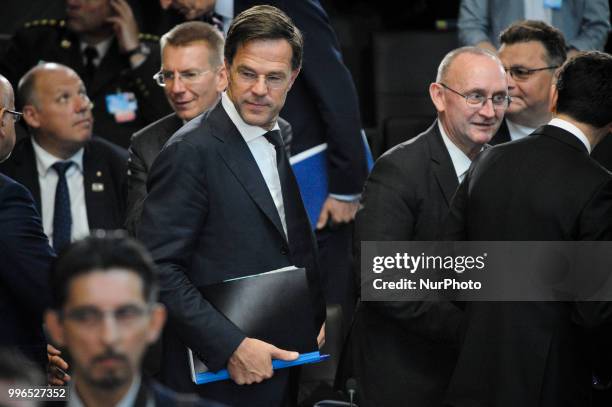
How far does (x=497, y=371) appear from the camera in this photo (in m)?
3.21

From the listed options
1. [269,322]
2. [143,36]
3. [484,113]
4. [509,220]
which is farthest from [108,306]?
[143,36]

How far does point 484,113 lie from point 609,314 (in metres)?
0.85

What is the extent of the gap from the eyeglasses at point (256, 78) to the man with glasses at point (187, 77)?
930 mm

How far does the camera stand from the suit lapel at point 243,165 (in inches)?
118

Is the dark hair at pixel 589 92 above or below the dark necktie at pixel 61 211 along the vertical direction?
above

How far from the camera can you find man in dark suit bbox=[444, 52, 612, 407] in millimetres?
3064

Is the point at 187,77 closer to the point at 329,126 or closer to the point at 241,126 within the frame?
the point at 329,126

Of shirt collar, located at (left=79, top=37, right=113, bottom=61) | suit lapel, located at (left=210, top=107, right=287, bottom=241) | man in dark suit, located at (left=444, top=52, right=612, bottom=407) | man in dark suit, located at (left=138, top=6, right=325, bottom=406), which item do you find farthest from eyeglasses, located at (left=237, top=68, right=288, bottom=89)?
shirt collar, located at (left=79, top=37, right=113, bottom=61)

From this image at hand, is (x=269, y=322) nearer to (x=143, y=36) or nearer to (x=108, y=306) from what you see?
(x=108, y=306)

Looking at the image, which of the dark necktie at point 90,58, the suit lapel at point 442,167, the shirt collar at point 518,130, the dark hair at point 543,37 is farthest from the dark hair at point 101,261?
the dark necktie at point 90,58

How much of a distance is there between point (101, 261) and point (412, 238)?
172 centimetres

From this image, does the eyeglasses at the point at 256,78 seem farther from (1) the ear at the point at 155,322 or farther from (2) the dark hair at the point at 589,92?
(1) the ear at the point at 155,322

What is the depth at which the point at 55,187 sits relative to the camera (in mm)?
4734

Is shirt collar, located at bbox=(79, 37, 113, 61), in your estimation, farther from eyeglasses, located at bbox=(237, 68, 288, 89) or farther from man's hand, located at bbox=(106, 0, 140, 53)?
eyeglasses, located at bbox=(237, 68, 288, 89)
